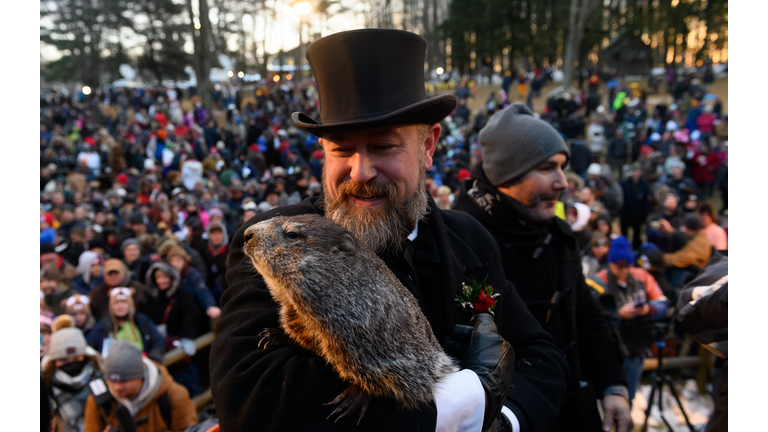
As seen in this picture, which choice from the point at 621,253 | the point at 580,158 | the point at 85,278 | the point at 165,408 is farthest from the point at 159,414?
the point at 580,158

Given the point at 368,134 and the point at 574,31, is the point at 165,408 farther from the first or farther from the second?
the point at 574,31

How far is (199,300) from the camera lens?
615 cm

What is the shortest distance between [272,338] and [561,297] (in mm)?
1851

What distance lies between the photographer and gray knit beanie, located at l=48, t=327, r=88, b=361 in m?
4.12

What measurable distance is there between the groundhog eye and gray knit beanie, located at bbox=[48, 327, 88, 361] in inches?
139

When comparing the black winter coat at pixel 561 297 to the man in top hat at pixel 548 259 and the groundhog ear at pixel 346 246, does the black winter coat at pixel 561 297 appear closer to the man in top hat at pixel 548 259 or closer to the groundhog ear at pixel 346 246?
the man in top hat at pixel 548 259

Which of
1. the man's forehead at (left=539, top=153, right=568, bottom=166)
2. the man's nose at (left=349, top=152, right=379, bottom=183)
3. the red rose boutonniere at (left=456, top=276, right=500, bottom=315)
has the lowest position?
the red rose boutonniere at (left=456, top=276, right=500, bottom=315)

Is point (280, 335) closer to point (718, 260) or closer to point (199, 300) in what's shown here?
point (718, 260)

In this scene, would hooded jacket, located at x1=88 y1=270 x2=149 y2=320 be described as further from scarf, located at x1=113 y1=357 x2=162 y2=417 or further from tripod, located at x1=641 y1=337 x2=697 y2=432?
tripod, located at x1=641 y1=337 x2=697 y2=432

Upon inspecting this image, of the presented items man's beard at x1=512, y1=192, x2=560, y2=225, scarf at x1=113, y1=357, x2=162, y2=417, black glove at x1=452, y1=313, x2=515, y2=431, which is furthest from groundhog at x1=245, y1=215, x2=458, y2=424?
scarf at x1=113, y1=357, x2=162, y2=417

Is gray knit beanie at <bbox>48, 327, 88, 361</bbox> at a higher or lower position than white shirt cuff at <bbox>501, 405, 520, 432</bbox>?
lower

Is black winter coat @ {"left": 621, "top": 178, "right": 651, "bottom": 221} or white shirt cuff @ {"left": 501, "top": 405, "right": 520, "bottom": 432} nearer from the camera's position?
white shirt cuff @ {"left": 501, "top": 405, "right": 520, "bottom": 432}

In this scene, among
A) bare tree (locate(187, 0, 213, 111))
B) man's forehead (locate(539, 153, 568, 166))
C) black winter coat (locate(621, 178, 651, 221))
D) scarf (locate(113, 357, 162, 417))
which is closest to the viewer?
man's forehead (locate(539, 153, 568, 166))

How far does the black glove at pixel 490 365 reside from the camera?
165 centimetres
